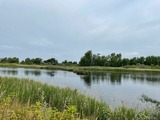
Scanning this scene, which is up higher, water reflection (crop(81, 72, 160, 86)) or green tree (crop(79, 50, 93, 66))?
green tree (crop(79, 50, 93, 66))

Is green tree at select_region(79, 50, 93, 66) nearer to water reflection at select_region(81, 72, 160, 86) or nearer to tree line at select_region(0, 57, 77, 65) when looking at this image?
tree line at select_region(0, 57, 77, 65)

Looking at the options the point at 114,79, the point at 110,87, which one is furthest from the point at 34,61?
the point at 110,87

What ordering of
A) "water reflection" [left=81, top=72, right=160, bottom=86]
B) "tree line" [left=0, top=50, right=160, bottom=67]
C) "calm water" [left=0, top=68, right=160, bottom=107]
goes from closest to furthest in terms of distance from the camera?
"calm water" [left=0, top=68, right=160, bottom=107], "water reflection" [left=81, top=72, right=160, bottom=86], "tree line" [left=0, top=50, right=160, bottom=67]

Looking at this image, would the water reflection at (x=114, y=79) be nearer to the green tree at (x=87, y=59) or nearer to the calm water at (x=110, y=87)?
the calm water at (x=110, y=87)

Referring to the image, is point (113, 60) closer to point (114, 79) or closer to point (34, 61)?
point (34, 61)

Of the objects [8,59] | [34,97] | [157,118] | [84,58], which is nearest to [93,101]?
[34,97]

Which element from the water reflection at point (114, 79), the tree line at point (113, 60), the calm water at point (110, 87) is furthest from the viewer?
the tree line at point (113, 60)

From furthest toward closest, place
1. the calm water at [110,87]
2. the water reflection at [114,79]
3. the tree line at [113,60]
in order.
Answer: the tree line at [113,60]
the water reflection at [114,79]
the calm water at [110,87]

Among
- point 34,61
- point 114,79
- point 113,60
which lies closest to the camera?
point 114,79

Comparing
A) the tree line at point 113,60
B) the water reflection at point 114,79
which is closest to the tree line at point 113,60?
the tree line at point 113,60

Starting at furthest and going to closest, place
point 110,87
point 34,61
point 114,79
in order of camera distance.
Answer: point 34,61
point 114,79
point 110,87

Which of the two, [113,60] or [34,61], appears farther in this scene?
[34,61]

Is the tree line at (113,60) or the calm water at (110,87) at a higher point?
the tree line at (113,60)

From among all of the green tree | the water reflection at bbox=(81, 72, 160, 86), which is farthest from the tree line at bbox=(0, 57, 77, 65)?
the water reflection at bbox=(81, 72, 160, 86)
